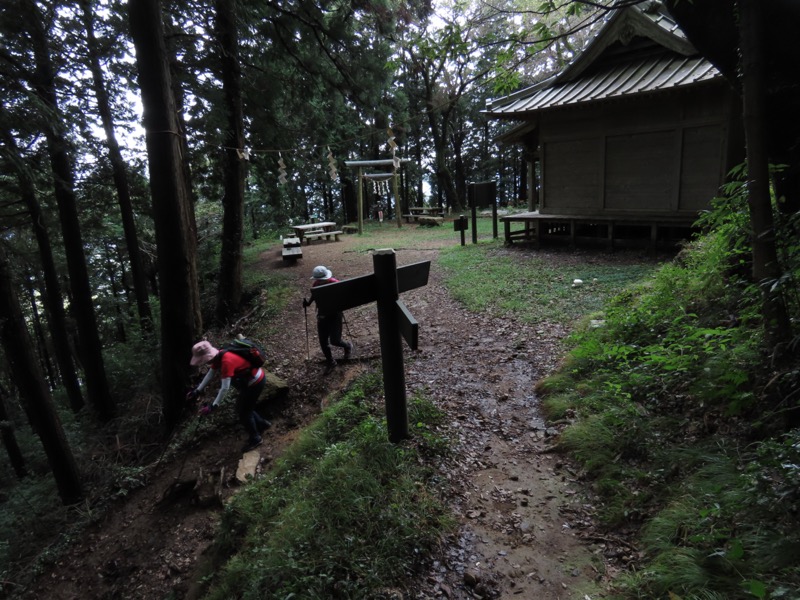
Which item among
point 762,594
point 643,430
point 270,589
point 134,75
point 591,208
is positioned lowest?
point 270,589

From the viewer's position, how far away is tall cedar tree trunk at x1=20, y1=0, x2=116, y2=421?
8605mm

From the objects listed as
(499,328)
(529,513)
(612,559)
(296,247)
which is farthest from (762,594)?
(296,247)

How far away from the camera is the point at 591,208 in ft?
39.5

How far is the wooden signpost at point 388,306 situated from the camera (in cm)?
346

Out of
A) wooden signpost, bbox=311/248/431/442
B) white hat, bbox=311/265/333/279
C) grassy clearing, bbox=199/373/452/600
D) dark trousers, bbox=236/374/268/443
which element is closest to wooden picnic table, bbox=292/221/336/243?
white hat, bbox=311/265/333/279

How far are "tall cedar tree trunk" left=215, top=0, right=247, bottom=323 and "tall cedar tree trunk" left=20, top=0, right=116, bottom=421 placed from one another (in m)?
3.04

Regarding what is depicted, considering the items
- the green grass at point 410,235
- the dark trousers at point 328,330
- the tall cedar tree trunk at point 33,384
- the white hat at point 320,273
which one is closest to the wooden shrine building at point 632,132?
the green grass at point 410,235

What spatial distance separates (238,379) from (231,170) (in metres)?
6.80

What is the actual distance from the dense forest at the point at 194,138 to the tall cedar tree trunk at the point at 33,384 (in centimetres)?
3

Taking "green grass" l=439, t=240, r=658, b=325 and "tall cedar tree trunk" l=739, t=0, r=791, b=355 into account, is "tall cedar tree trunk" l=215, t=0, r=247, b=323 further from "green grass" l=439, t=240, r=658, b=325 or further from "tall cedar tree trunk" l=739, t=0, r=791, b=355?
"tall cedar tree trunk" l=739, t=0, r=791, b=355

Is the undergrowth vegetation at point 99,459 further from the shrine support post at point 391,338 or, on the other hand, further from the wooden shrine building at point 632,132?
the wooden shrine building at point 632,132

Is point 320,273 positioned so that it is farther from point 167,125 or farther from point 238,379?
point 167,125

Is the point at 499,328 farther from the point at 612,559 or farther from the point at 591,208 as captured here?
the point at 591,208

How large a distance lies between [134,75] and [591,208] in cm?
1183
